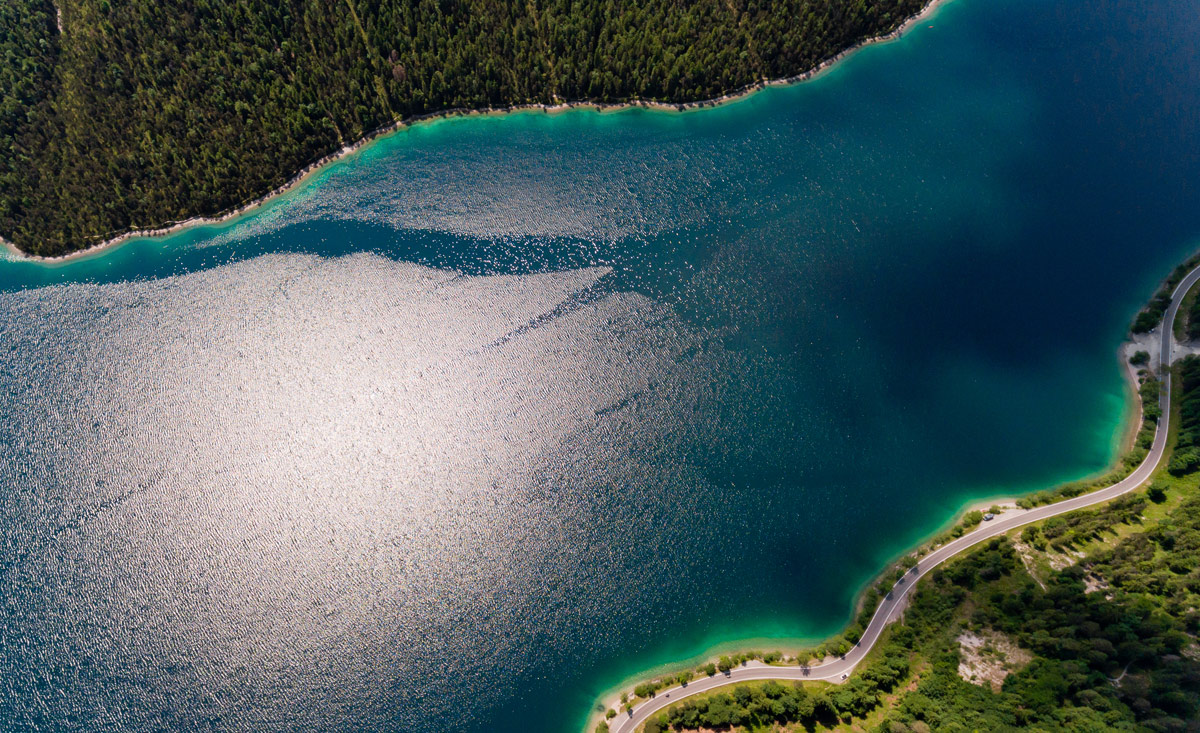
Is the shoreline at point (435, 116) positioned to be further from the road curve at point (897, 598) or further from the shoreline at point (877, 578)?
the road curve at point (897, 598)

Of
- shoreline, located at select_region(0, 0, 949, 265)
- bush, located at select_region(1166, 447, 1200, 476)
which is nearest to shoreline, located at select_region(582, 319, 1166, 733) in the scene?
bush, located at select_region(1166, 447, 1200, 476)

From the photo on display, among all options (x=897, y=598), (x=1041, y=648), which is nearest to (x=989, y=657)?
(x=1041, y=648)

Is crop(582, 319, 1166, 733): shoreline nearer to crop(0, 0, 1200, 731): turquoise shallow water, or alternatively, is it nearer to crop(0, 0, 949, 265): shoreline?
crop(0, 0, 1200, 731): turquoise shallow water

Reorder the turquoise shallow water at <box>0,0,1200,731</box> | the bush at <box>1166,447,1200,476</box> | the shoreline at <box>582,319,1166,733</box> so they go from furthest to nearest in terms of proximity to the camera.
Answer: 1. the bush at <box>1166,447,1200,476</box>
2. the turquoise shallow water at <box>0,0,1200,731</box>
3. the shoreline at <box>582,319,1166,733</box>

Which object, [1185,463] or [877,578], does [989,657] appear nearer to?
[877,578]

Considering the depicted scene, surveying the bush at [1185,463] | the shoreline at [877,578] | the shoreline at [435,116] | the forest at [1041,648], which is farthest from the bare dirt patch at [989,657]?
the shoreline at [435,116]

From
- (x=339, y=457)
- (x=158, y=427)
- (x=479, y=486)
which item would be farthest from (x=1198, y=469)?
(x=158, y=427)
